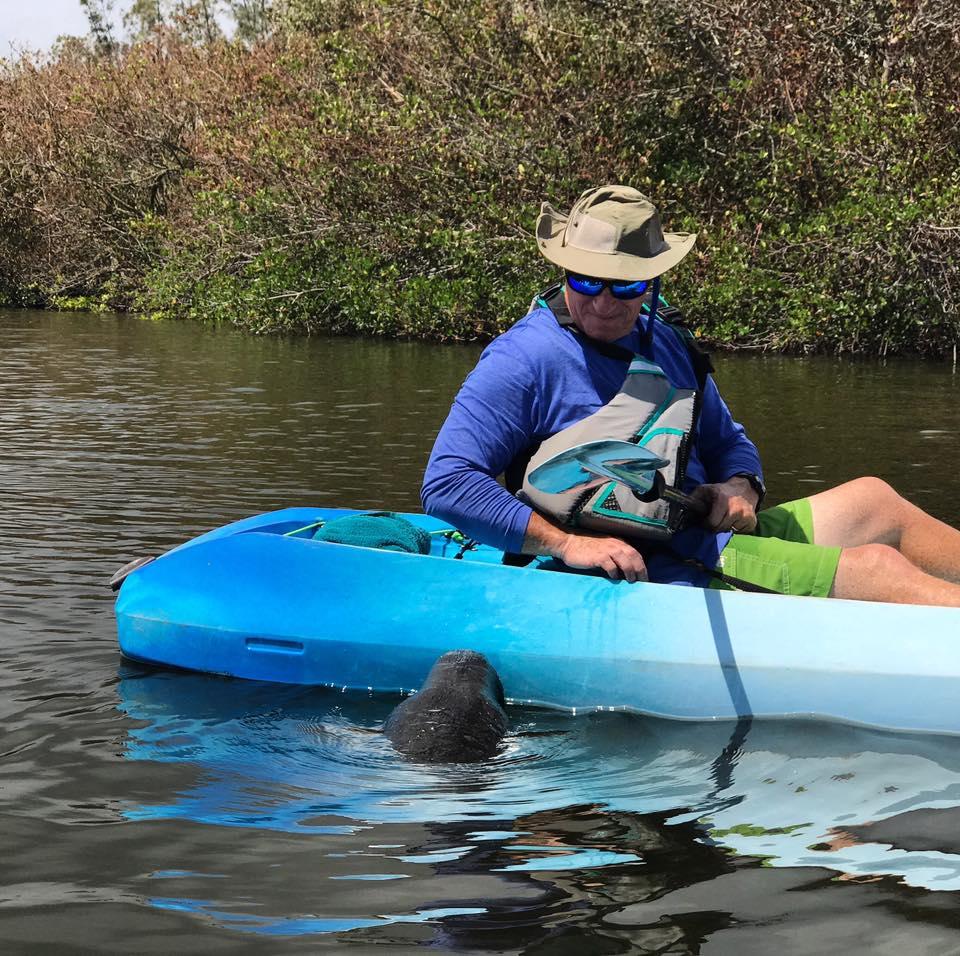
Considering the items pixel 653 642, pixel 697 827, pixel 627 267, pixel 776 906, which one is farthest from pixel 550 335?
pixel 776 906

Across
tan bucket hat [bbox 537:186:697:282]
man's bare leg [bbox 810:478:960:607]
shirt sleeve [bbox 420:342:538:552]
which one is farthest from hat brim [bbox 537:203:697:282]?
man's bare leg [bbox 810:478:960:607]

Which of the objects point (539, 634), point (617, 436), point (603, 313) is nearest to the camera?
point (617, 436)

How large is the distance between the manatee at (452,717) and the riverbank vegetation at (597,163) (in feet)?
44.4

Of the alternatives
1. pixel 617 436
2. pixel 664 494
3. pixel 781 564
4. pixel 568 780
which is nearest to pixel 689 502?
pixel 664 494

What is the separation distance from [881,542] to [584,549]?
98cm

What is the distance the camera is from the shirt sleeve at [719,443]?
16.4 feet

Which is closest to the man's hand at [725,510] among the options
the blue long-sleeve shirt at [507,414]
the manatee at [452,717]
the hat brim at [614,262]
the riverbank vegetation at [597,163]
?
the blue long-sleeve shirt at [507,414]

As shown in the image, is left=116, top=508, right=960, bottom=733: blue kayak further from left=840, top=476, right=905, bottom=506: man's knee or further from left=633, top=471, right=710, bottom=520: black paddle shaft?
left=840, top=476, right=905, bottom=506: man's knee

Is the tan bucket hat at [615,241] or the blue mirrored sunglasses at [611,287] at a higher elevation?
the tan bucket hat at [615,241]

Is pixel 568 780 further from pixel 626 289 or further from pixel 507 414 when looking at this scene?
pixel 626 289

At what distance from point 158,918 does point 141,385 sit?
40.2ft


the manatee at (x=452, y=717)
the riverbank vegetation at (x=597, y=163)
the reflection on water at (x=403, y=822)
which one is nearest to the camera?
the reflection on water at (x=403, y=822)

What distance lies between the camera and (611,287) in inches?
179

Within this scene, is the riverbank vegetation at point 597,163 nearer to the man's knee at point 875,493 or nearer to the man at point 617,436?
the man's knee at point 875,493
